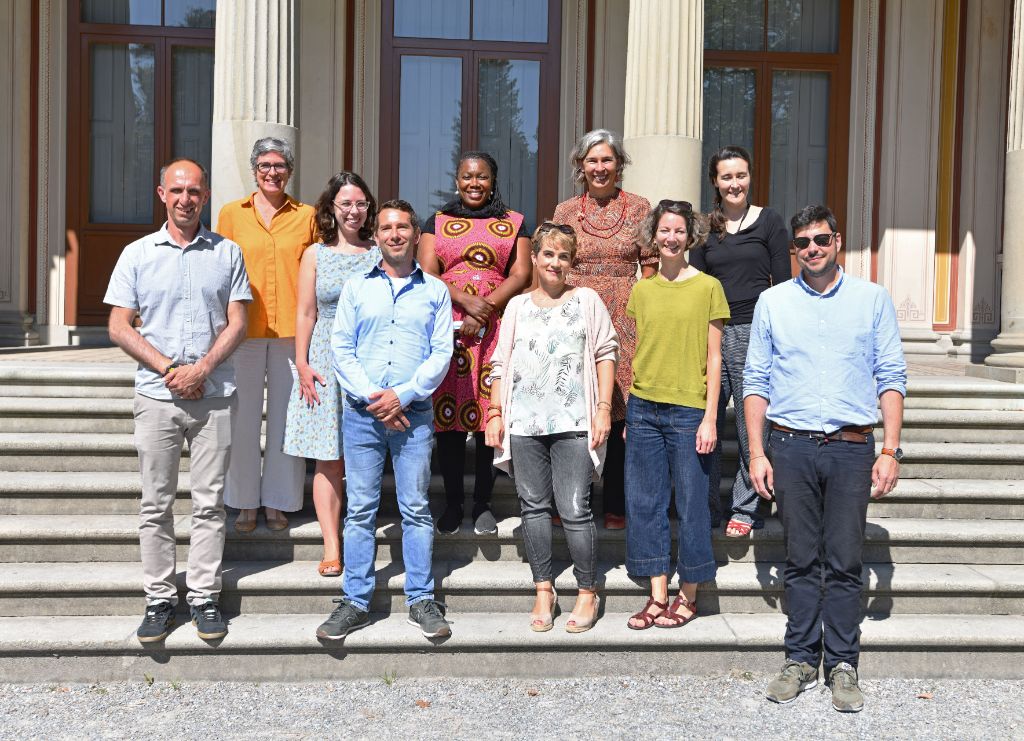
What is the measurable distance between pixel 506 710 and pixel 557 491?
0.95 meters

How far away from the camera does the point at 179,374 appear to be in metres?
3.63

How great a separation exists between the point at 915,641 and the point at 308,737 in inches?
106

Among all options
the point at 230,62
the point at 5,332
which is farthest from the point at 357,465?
the point at 5,332

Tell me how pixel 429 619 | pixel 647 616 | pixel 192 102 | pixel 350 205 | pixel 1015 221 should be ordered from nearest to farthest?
pixel 429 619
pixel 647 616
pixel 350 205
pixel 1015 221
pixel 192 102

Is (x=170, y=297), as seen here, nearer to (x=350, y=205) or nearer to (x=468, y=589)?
(x=350, y=205)

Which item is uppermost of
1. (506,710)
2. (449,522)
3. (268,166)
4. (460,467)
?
(268,166)

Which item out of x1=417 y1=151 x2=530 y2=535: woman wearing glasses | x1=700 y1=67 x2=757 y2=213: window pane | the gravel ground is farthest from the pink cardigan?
x1=700 y1=67 x2=757 y2=213: window pane

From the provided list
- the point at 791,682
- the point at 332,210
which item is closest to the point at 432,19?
the point at 332,210

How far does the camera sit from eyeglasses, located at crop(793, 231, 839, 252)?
138 inches

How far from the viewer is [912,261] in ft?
31.3

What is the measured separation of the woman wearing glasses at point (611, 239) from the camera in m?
4.24

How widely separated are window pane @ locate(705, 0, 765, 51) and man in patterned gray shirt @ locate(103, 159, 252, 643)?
7451 millimetres

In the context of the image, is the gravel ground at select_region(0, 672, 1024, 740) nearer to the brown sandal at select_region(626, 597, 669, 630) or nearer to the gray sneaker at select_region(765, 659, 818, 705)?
the gray sneaker at select_region(765, 659, 818, 705)

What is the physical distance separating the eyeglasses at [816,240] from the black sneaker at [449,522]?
2.13 meters
